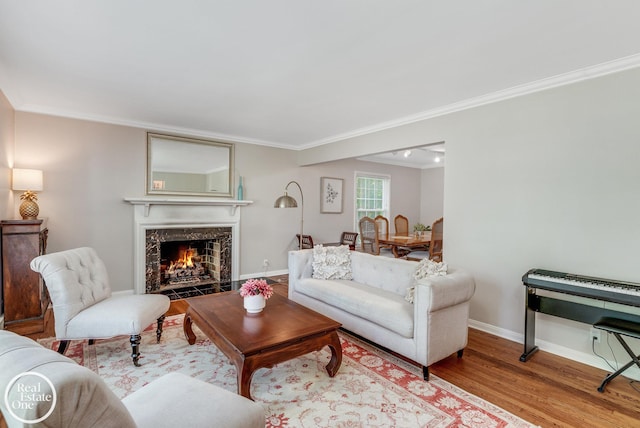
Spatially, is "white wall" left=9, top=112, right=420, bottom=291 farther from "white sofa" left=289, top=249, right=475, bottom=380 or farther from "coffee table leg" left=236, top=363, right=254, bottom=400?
"coffee table leg" left=236, top=363, right=254, bottom=400

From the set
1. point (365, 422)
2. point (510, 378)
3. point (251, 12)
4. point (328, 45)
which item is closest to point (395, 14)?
point (328, 45)

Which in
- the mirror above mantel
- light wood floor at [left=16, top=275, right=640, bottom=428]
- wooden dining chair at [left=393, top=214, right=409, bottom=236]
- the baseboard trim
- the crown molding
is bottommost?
light wood floor at [left=16, top=275, right=640, bottom=428]

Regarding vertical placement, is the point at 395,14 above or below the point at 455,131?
above

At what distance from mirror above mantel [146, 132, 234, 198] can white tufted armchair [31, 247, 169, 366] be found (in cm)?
220

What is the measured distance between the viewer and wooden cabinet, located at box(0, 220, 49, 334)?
3.08 metres

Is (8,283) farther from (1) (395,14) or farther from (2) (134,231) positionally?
(1) (395,14)

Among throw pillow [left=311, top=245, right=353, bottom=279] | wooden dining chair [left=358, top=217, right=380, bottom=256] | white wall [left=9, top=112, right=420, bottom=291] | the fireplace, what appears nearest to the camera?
throw pillow [left=311, top=245, right=353, bottom=279]

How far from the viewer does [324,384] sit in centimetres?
233

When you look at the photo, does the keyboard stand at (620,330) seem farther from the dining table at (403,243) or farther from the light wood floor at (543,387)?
the dining table at (403,243)

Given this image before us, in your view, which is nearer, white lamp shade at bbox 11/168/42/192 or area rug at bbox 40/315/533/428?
area rug at bbox 40/315/533/428

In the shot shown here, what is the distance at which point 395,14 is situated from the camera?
1905 millimetres

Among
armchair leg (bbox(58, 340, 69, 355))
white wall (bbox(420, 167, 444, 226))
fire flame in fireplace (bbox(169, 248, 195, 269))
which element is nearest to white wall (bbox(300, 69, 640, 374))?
armchair leg (bbox(58, 340, 69, 355))

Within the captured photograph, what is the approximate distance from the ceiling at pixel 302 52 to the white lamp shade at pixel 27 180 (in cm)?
84

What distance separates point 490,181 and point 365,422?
8.48 feet
